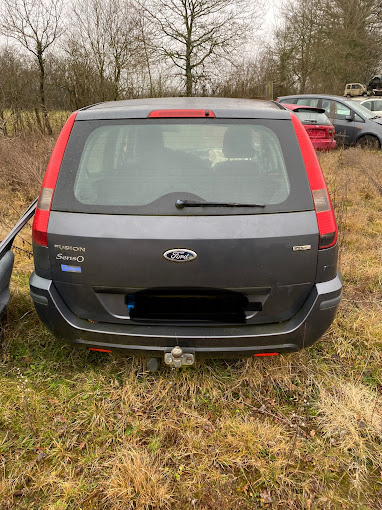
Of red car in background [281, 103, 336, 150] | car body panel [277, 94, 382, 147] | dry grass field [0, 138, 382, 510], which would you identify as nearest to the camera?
dry grass field [0, 138, 382, 510]

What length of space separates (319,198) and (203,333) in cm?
94

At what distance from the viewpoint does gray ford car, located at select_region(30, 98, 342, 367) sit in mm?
1778

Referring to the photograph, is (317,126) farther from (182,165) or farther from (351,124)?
(182,165)

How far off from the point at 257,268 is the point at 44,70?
43.4 ft

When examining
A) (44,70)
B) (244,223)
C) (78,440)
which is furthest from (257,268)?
(44,70)

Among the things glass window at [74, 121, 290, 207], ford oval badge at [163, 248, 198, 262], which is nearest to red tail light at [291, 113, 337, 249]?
glass window at [74, 121, 290, 207]

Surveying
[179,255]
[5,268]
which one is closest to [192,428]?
[179,255]

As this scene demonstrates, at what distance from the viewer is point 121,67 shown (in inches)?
555

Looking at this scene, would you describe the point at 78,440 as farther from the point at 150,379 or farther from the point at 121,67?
the point at 121,67

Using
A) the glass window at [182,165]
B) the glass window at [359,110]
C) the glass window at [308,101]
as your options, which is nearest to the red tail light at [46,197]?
the glass window at [182,165]

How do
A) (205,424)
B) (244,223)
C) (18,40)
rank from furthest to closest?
(18,40)
(205,424)
(244,223)

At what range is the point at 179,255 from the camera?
1752 mm

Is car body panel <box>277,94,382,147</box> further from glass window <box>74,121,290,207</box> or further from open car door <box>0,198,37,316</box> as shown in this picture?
open car door <box>0,198,37,316</box>

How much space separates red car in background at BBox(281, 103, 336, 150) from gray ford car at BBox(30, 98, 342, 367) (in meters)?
8.23
